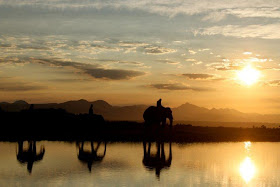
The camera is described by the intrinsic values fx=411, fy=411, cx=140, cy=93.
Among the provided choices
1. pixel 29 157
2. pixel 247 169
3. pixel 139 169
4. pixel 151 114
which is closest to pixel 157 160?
pixel 139 169

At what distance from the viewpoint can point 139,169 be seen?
66.8ft

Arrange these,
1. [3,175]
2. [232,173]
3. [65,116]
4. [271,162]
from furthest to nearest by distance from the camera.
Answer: [65,116] < [271,162] < [232,173] < [3,175]

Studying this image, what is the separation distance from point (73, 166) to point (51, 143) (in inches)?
458

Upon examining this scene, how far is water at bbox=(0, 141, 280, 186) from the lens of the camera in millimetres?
17125

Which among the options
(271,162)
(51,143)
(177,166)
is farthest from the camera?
(51,143)

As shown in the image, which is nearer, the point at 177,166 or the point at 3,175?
the point at 3,175

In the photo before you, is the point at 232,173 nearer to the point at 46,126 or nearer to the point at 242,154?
the point at 242,154

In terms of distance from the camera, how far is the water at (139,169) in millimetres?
17125

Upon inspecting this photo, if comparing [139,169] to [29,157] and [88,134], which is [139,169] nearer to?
[29,157]

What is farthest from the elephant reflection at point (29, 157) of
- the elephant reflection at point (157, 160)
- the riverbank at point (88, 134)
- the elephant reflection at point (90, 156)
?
the riverbank at point (88, 134)

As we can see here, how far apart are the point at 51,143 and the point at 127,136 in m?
9.12

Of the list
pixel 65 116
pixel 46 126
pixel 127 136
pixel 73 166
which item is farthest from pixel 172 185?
pixel 65 116

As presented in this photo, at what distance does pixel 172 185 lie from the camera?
1661cm

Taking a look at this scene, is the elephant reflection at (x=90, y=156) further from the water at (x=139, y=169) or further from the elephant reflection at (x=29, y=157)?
the elephant reflection at (x=29, y=157)
